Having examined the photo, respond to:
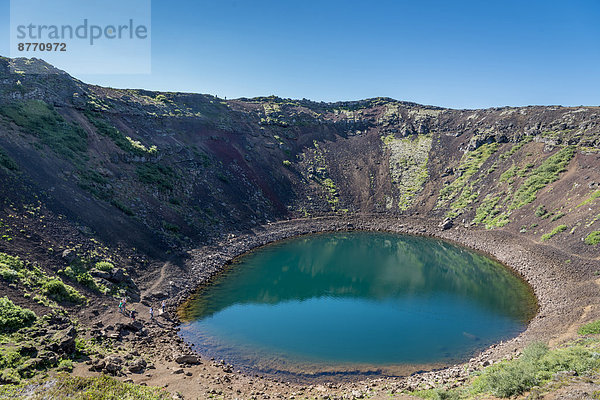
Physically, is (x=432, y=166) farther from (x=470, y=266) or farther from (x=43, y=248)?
(x=43, y=248)

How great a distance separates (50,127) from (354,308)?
4828 cm

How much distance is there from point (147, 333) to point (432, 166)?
225ft

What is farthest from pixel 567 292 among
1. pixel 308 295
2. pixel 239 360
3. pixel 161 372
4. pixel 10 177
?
pixel 10 177

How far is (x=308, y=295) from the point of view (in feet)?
137

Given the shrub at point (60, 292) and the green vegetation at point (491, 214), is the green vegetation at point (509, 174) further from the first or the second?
the shrub at point (60, 292)

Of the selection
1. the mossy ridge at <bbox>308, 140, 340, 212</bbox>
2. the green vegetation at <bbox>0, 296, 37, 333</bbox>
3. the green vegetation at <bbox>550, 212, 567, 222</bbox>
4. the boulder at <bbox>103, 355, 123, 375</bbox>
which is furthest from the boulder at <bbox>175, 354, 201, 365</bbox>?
the green vegetation at <bbox>550, 212, 567, 222</bbox>

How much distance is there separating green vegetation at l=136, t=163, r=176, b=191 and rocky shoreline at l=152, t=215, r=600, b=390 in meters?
13.5

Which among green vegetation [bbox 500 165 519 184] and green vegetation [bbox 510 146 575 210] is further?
green vegetation [bbox 500 165 519 184]

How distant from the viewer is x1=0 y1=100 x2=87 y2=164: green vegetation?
148ft

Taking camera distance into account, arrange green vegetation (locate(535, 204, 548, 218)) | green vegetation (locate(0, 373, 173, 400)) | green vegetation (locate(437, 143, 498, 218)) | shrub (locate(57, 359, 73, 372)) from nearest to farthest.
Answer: green vegetation (locate(0, 373, 173, 400))
shrub (locate(57, 359, 73, 372))
green vegetation (locate(535, 204, 548, 218))
green vegetation (locate(437, 143, 498, 218))

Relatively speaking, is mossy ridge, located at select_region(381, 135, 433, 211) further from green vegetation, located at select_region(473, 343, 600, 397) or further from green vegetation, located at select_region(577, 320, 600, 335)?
green vegetation, located at select_region(473, 343, 600, 397)

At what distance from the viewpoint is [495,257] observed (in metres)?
49.3

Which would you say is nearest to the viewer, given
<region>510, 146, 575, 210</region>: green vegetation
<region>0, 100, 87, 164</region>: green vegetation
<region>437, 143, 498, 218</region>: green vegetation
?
<region>0, 100, 87, 164</region>: green vegetation

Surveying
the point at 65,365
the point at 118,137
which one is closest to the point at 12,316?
the point at 65,365
